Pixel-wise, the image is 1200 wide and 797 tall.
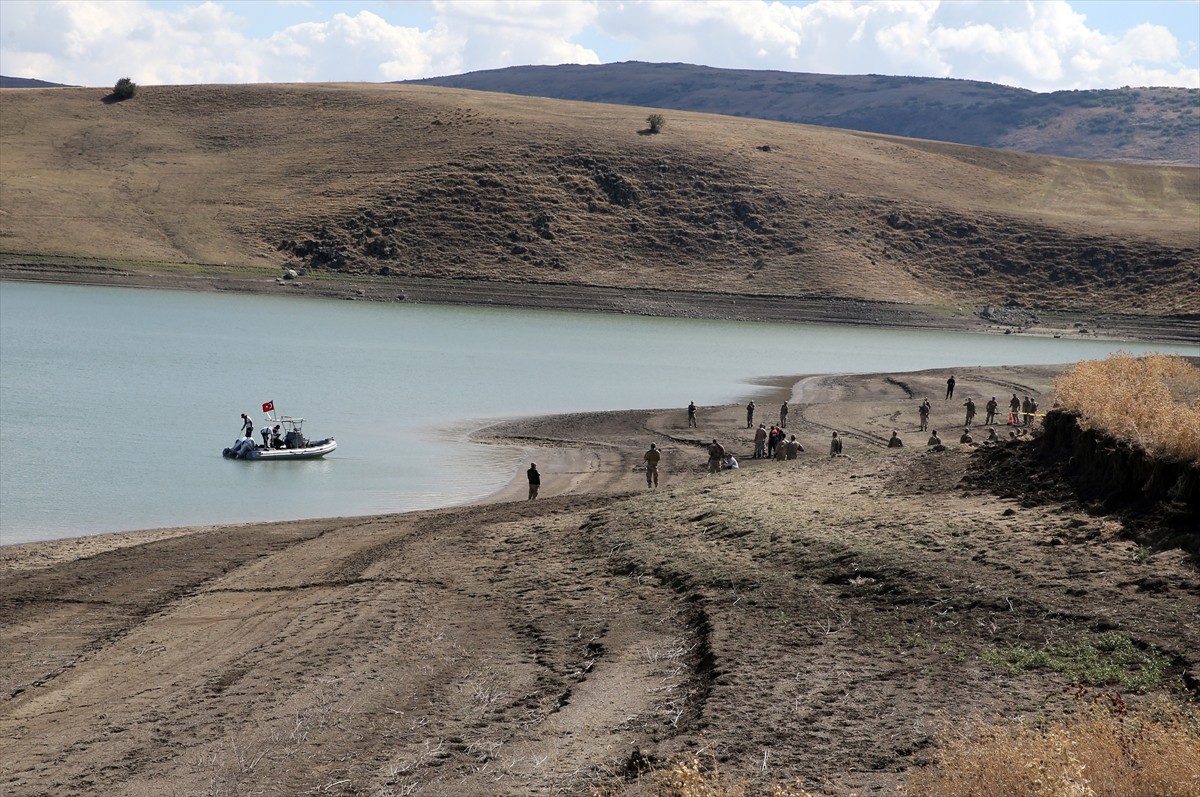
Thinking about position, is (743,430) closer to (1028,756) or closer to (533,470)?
(533,470)

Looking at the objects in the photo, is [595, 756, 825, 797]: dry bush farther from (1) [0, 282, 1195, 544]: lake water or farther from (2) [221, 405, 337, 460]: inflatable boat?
(2) [221, 405, 337, 460]: inflatable boat

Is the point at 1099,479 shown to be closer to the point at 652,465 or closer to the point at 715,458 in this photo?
the point at 652,465

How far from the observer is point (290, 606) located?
53.6 ft

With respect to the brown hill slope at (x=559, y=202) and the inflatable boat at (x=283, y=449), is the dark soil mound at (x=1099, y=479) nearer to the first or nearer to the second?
the inflatable boat at (x=283, y=449)

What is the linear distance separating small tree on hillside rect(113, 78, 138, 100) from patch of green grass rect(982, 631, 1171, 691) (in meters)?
122

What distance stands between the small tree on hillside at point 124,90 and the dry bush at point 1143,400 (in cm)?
11530

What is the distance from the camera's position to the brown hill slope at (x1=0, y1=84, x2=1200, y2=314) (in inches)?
3711

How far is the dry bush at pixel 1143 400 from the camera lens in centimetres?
1409

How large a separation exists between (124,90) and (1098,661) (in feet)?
404

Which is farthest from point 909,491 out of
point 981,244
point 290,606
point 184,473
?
point 981,244

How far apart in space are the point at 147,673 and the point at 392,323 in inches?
2344

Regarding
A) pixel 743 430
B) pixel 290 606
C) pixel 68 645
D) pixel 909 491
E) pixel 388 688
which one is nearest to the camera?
pixel 388 688

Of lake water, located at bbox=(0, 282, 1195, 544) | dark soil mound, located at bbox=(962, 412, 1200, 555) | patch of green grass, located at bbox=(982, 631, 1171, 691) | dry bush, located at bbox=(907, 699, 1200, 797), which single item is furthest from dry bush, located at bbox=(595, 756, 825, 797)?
lake water, located at bbox=(0, 282, 1195, 544)

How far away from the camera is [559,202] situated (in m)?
Answer: 106
